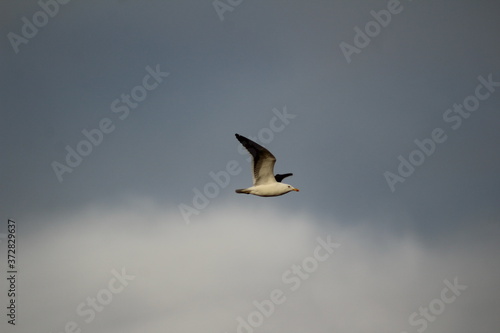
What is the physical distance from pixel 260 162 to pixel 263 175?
0.92 meters

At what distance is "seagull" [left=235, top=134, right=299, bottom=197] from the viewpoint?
34.0 metres

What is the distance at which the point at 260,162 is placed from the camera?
34500 millimetres

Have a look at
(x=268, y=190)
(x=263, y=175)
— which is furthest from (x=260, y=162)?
(x=268, y=190)

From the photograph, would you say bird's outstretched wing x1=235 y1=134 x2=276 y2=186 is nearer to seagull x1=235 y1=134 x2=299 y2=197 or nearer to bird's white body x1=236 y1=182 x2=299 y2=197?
seagull x1=235 y1=134 x2=299 y2=197

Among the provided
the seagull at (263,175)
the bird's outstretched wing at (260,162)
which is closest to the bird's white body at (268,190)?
the seagull at (263,175)

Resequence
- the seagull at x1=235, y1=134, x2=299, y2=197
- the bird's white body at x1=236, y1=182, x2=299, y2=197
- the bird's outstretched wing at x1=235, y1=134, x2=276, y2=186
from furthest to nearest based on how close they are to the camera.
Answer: the bird's white body at x1=236, y1=182, x2=299, y2=197, the seagull at x1=235, y1=134, x2=299, y2=197, the bird's outstretched wing at x1=235, y1=134, x2=276, y2=186

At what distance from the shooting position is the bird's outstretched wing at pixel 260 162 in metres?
33.8

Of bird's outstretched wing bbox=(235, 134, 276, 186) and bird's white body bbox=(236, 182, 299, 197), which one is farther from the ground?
bird's outstretched wing bbox=(235, 134, 276, 186)

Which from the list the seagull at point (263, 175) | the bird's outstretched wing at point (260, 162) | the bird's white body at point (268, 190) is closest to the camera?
the bird's outstretched wing at point (260, 162)

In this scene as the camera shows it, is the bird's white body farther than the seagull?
Yes

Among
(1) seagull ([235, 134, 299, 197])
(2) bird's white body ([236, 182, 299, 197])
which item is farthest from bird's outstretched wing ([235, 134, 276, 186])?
(2) bird's white body ([236, 182, 299, 197])

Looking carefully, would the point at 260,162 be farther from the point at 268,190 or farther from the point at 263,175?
the point at 268,190

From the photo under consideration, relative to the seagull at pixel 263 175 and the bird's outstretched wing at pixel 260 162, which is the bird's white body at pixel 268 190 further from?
the bird's outstretched wing at pixel 260 162

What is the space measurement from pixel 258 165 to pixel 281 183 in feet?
5.83
